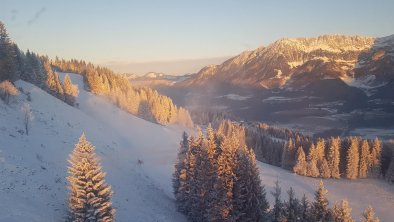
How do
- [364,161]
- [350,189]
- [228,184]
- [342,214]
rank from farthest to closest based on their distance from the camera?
[364,161], [350,189], [228,184], [342,214]

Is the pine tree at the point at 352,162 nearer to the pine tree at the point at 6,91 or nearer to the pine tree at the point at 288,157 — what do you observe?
the pine tree at the point at 288,157

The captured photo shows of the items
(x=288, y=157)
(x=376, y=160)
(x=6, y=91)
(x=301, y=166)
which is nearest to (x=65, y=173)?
(x=6, y=91)

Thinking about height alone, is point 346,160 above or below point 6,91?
below

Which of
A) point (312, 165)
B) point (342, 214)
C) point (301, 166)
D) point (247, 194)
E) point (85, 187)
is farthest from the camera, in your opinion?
point (301, 166)

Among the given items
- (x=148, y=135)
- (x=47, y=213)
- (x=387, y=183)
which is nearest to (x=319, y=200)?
(x=47, y=213)

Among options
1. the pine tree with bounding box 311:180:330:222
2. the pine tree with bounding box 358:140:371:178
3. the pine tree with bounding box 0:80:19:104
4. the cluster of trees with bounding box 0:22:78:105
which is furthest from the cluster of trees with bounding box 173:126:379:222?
the pine tree with bounding box 358:140:371:178

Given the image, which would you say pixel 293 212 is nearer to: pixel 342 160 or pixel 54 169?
pixel 54 169

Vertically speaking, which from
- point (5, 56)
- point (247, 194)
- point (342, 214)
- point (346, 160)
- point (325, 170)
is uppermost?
point (5, 56)
